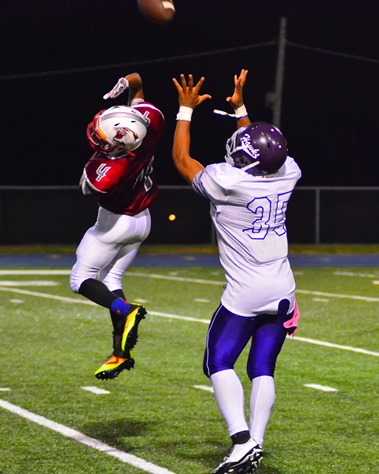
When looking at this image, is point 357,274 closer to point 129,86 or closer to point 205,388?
point 205,388

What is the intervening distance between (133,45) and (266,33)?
5249 mm

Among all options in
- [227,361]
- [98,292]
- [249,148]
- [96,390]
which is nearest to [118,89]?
[98,292]

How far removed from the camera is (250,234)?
6.19 m

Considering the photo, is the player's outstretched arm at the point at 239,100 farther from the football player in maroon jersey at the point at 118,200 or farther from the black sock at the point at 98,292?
the black sock at the point at 98,292

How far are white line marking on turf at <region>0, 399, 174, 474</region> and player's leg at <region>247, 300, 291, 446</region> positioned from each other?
71 cm

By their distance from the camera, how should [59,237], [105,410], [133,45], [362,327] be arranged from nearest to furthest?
[105,410] → [362,327] → [59,237] → [133,45]

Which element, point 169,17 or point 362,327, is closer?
point 169,17

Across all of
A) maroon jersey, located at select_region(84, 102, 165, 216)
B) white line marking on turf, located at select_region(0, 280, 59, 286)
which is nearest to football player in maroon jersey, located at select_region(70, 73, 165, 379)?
maroon jersey, located at select_region(84, 102, 165, 216)

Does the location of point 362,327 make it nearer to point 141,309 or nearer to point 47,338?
point 47,338

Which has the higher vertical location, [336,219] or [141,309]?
[141,309]

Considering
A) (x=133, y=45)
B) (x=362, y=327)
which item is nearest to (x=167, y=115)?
(x=133, y=45)

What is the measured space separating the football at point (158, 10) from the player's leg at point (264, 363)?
7.72 feet

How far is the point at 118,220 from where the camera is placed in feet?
24.9

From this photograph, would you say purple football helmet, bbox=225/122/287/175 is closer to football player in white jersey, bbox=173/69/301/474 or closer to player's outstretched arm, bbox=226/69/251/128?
football player in white jersey, bbox=173/69/301/474
